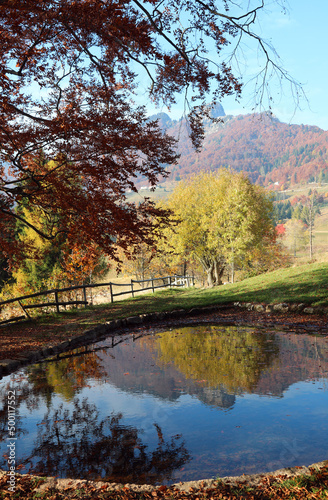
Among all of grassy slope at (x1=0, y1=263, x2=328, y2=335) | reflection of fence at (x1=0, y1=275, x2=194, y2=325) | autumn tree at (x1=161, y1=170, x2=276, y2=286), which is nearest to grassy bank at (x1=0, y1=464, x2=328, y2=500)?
grassy slope at (x1=0, y1=263, x2=328, y2=335)

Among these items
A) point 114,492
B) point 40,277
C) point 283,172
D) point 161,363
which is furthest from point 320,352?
point 283,172

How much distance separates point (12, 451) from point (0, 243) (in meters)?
5.30

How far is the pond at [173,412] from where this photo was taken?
3410 mm

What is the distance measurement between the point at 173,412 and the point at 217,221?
838 inches

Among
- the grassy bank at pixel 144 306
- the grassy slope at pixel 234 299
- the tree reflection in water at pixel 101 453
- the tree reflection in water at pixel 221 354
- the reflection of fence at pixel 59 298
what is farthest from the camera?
the grassy slope at pixel 234 299

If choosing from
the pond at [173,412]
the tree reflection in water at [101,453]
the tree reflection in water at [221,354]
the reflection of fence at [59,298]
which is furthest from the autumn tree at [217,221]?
the tree reflection in water at [101,453]

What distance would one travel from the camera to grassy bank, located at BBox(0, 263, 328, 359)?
8.72 metres

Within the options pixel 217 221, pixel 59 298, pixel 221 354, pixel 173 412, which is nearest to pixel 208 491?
pixel 173 412

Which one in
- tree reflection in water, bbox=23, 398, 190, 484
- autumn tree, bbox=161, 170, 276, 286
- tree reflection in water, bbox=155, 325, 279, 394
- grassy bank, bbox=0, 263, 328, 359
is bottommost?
tree reflection in water, bbox=155, 325, 279, 394

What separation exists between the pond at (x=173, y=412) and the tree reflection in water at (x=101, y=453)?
0.4 inches

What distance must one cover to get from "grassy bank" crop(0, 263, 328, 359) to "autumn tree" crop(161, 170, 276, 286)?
9460mm

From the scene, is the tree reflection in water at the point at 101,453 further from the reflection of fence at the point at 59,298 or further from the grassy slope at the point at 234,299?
the reflection of fence at the point at 59,298

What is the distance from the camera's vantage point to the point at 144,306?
13570 mm

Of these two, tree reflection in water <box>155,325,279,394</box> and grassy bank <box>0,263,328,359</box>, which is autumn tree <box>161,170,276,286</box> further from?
tree reflection in water <box>155,325,279,394</box>
